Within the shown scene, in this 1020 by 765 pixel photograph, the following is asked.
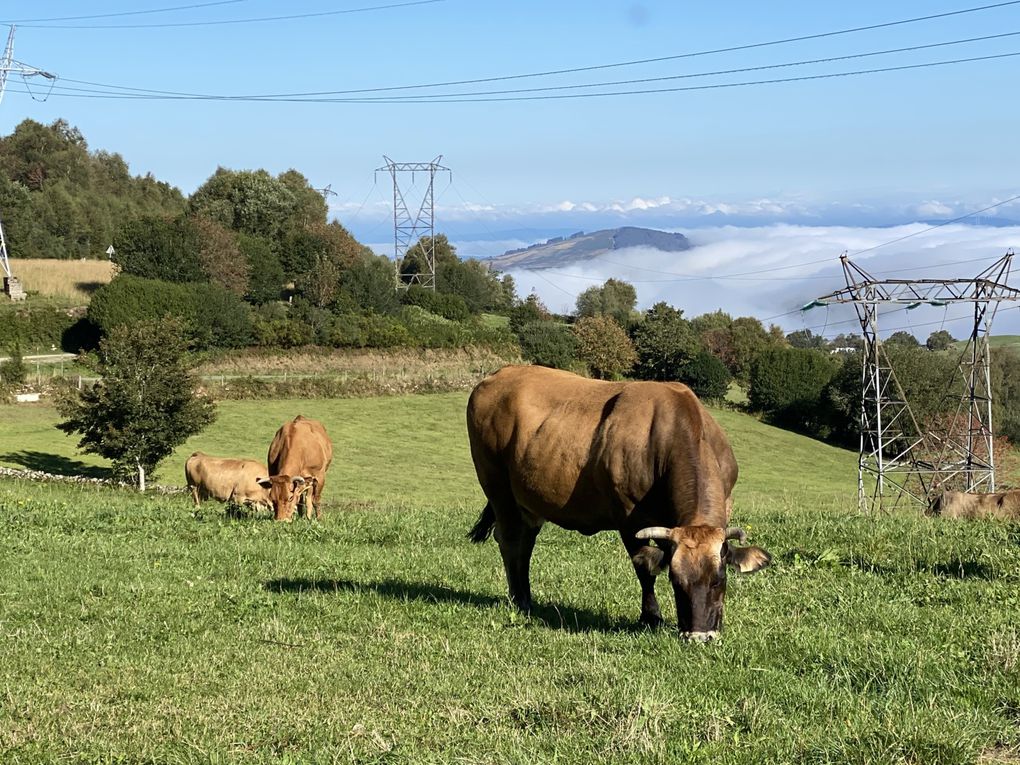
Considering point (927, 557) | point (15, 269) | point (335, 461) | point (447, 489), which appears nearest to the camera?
point (927, 557)

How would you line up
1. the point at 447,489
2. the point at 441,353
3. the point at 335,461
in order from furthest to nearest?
the point at 441,353
the point at 335,461
the point at 447,489

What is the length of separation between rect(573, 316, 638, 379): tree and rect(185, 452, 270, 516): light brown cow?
68.3 meters

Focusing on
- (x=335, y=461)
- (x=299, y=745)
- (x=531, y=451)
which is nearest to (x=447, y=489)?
(x=335, y=461)

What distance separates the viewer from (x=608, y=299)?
142 meters

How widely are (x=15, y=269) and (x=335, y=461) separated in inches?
2083

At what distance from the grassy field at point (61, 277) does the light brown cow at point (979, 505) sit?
77203 mm

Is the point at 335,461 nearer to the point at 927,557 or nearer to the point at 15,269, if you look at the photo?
the point at 927,557

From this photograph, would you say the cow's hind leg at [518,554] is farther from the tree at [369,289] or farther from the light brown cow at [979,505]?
the tree at [369,289]

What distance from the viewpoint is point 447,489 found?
A: 1909 inches

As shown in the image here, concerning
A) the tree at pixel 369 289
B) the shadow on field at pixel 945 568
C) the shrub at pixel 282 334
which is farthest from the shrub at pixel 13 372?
the shadow on field at pixel 945 568

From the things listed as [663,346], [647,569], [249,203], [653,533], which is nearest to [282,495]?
[647,569]

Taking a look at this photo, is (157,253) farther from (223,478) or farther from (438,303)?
(223,478)

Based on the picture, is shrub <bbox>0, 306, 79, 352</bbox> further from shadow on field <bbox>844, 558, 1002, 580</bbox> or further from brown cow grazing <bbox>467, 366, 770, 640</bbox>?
shadow on field <bbox>844, 558, 1002, 580</bbox>

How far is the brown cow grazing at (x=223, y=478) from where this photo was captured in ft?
Result: 98.0
